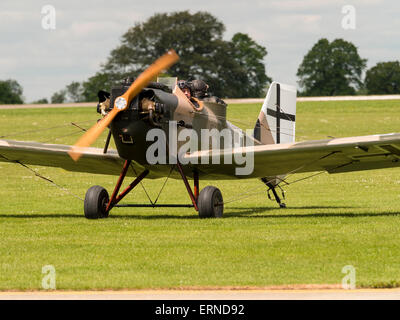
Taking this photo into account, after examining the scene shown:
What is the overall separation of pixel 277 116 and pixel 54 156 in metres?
6.74

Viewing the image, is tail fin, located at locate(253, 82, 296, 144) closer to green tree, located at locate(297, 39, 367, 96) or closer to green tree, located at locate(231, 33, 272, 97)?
green tree, located at locate(231, 33, 272, 97)

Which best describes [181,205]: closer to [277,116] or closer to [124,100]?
[124,100]

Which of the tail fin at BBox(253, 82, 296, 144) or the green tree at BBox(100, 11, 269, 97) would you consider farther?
the green tree at BBox(100, 11, 269, 97)

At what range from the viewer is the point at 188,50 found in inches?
4252

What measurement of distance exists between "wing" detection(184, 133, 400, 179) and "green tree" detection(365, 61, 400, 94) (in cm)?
14324

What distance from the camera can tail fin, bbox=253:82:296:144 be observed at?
72.9ft

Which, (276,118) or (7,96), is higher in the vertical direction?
Result: (7,96)

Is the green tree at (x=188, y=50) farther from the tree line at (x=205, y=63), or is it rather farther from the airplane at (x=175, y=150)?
the airplane at (x=175, y=150)

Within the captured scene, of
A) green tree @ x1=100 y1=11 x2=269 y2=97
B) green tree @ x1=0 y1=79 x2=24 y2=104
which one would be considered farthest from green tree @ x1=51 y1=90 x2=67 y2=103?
green tree @ x1=100 y1=11 x2=269 y2=97

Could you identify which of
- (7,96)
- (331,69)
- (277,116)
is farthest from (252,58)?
(277,116)

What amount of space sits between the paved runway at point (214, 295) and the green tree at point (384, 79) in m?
153

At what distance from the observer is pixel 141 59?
103 metres
